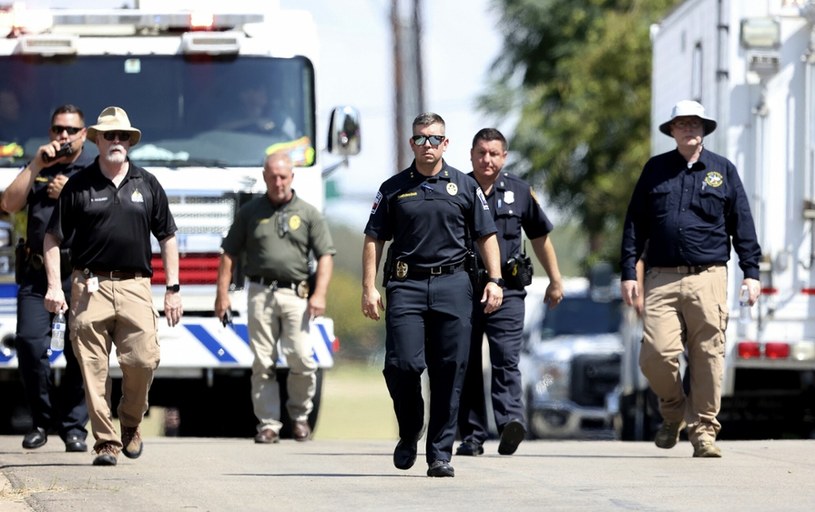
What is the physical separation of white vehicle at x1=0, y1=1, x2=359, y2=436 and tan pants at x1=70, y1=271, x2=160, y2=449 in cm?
311

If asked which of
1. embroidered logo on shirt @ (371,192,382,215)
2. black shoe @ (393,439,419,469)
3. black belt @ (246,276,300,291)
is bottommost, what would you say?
black shoe @ (393,439,419,469)

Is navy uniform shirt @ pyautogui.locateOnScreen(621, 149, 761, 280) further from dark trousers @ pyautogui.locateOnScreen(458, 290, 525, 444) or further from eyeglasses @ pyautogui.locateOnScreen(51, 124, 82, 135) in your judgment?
eyeglasses @ pyautogui.locateOnScreen(51, 124, 82, 135)

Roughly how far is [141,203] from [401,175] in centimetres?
162

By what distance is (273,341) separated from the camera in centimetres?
1394

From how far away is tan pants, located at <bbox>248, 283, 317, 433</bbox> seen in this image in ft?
45.3

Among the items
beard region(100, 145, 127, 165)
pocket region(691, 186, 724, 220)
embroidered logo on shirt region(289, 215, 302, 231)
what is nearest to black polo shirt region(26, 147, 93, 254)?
beard region(100, 145, 127, 165)

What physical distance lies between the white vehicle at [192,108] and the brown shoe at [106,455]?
3.15 m

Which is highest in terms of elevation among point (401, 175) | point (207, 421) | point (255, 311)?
point (401, 175)

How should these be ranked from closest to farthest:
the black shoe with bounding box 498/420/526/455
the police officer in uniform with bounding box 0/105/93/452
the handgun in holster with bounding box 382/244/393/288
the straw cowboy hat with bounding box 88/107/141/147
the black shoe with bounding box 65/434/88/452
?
the handgun in holster with bounding box 382/244/393/288
the straw cowboy hat with bounding box 88/107/141/147
the police officer in uniform with bounding box 0/105/93/452
the black shoe with bounding box 498/420/526/455
the black shoe with bounding box 65/434/88/452

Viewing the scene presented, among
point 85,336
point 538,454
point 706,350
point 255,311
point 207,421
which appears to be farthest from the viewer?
point 207,421

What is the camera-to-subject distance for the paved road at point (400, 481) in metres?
9.04

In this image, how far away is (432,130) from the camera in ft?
33.6

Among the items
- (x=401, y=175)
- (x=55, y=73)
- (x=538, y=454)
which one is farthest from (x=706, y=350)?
(x=55, y=73)

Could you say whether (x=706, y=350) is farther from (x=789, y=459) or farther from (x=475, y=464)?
(x=475, y=464)
